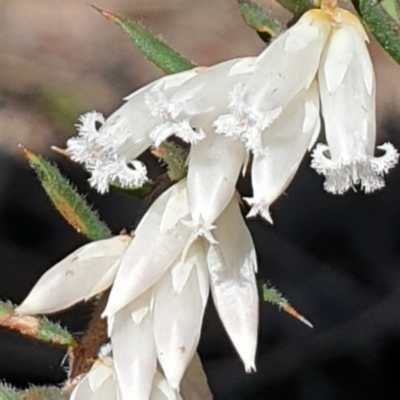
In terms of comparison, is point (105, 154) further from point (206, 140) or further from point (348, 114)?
point (348, 114)

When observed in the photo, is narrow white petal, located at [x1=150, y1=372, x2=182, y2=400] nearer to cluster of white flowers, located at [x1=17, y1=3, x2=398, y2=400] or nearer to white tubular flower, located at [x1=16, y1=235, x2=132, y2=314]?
cluster of white flowers, located at [x1=17, y1=3, x2=398, y2=400]

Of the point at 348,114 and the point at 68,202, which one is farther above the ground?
the point at 348,114

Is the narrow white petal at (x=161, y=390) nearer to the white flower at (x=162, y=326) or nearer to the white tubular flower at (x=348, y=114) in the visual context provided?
the white flower at (x=162, y=326)

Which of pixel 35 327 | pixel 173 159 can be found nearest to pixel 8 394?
pixel 35 327

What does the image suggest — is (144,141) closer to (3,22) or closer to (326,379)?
(326,379)

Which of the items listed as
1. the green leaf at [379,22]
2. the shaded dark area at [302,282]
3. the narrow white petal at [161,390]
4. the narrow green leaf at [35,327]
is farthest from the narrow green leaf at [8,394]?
the shaded dark area at [302,282]

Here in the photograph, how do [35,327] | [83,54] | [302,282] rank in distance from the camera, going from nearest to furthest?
[35,327]
[302,282]
[83,54]

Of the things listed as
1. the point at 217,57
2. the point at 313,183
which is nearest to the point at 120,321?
the point at 313,183
